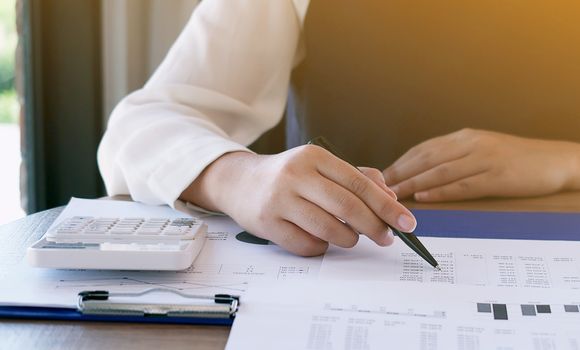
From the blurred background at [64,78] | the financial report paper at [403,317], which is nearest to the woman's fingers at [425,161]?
the financial report paper at [403,317]

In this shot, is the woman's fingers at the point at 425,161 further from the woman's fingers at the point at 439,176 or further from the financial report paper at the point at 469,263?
the financial report paper at the point at 469,263

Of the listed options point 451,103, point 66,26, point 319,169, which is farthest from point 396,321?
point 66,26

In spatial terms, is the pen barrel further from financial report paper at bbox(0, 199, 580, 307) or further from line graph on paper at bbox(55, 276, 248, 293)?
line graph on paper at bbox(55, 276, 248, 293)

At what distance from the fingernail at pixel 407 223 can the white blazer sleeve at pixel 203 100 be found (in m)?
0.22

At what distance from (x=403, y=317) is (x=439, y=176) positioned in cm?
38

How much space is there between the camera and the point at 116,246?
585 mm

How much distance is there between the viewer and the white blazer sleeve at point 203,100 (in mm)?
801

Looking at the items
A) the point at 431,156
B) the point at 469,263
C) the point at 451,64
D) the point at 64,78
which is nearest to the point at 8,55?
the point at 64,78

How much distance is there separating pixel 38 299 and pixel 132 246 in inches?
3.1

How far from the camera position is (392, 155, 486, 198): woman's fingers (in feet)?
2.82

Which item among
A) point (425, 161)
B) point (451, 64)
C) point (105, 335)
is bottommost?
point (105, 335)

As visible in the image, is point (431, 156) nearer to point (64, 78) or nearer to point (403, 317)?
point (403, 317)

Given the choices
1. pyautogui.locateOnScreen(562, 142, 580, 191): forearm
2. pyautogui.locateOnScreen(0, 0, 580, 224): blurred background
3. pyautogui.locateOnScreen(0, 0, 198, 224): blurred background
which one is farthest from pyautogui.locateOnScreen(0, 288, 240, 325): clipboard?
pyautogui.locateOnScreen(0, 0, 198, 224): blurred background

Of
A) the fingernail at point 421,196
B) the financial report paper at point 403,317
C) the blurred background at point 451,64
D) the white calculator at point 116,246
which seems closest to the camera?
the financial report paper at point 403,317
